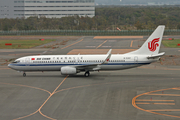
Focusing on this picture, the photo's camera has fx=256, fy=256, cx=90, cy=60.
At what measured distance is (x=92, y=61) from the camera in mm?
48469

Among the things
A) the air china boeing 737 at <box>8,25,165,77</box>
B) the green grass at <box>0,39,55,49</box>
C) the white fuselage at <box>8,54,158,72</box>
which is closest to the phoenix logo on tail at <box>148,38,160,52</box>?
the air china boeing 737 at <box>8,25,165,77</box>

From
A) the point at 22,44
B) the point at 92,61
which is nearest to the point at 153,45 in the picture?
the point at 92,61

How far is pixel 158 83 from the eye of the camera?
4256cm

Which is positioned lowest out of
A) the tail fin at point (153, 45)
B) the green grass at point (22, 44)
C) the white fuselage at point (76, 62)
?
the green grass at point (22, 44)

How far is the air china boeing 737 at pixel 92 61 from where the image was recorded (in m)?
47.7

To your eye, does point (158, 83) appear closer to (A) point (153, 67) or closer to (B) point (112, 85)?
(B) point (112, 85)

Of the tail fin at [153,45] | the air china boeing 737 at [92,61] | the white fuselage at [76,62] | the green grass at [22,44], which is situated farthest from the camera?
the green grass at [22,44]

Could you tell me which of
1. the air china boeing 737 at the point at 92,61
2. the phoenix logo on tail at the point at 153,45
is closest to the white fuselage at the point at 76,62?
the air china boeing 737 at the point at 92,61

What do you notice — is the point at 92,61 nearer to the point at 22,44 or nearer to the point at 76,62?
the point at 76,62

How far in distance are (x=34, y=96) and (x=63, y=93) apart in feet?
13.7

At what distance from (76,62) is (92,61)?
303 centimetres

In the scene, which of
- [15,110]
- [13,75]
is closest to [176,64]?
[13,75]

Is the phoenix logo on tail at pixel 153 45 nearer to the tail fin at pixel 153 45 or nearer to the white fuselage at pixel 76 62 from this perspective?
the tail fin at pixel 153 45

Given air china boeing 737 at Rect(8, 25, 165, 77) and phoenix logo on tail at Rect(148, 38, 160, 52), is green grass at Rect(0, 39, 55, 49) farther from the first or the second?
phoenix logo on tail at Rect(148, 38, 160, 52)
